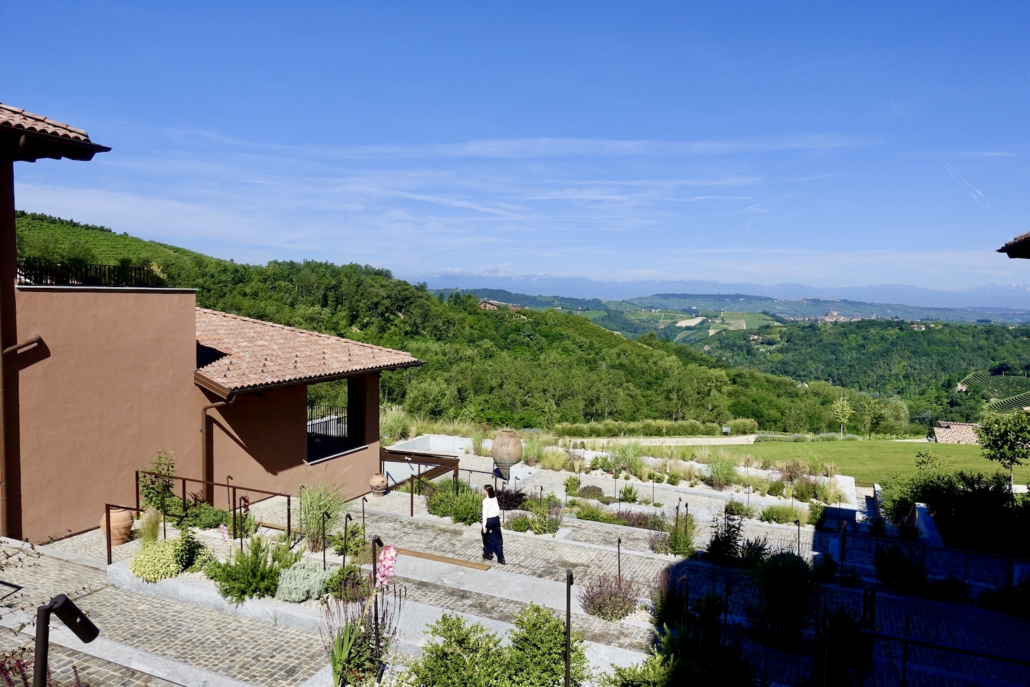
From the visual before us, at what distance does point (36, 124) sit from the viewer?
363 inches

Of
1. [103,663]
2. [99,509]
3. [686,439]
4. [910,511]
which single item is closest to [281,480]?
[99,509]

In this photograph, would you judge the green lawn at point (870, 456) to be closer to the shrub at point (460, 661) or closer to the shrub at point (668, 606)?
the shrub at point (668, 606)

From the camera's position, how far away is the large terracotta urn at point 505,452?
18781 mm

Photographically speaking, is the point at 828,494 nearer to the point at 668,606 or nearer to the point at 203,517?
the point at 668,606

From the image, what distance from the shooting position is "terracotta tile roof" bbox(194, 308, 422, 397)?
12.3m

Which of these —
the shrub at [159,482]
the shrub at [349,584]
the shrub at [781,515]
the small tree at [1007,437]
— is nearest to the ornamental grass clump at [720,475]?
the shrub at [781,515]

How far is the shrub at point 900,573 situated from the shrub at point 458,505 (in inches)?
257

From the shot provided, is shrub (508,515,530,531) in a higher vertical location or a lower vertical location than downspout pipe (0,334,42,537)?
lower

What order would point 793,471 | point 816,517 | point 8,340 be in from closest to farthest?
point 8,340
point 816,517
point 793,471

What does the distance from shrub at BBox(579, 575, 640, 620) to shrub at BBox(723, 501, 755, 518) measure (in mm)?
6873

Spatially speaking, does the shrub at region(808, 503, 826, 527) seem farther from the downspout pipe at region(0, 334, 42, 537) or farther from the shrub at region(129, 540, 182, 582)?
the downspout pipe at region(0, 334, 42, 537)

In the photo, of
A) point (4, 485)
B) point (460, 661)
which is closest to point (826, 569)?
point (460, 661)

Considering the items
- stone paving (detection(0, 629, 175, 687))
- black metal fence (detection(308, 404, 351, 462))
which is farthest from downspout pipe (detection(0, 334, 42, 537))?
black metal fence (detection(308, 404, 351, 462))

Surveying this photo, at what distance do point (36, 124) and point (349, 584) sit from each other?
765 centimetres
